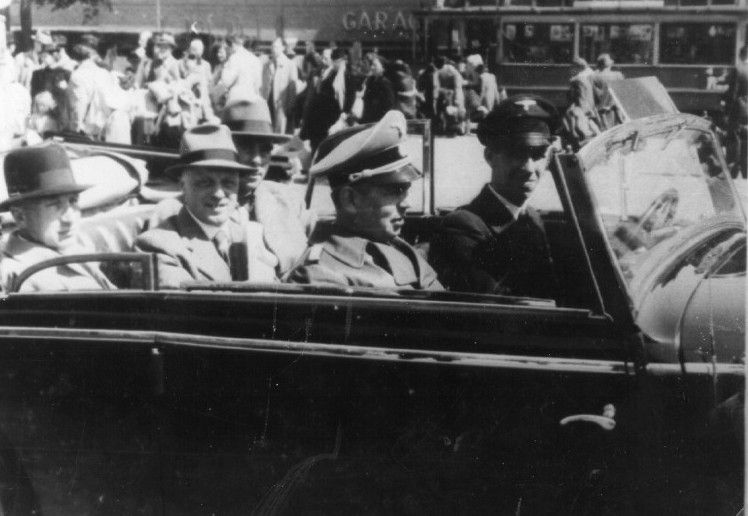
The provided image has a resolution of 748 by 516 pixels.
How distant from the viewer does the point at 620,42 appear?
253 centimetres

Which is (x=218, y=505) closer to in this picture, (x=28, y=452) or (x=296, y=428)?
(x=296, y=428)

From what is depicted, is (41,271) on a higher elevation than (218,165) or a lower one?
lower

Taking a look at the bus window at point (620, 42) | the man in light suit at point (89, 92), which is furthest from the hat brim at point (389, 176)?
the man in light suit at point (89, 92)

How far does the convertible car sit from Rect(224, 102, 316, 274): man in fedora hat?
13.6 inches

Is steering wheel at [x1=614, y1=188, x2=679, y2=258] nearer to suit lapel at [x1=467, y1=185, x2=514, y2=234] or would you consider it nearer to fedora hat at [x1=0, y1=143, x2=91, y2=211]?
suit lapel at [x1=467, y1=185, x2=514, y2=234]

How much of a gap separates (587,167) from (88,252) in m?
1.57

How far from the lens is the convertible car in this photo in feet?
7.50

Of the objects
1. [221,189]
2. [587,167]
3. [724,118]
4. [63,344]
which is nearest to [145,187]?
[221,189]

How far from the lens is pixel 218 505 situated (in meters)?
2.62

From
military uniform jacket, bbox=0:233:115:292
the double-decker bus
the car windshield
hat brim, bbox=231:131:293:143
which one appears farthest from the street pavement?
military uniform jacket, bbox=0:233:115:292

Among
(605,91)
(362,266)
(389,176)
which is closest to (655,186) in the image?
(605,91)

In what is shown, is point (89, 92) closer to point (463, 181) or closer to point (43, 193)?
point (43, 193)

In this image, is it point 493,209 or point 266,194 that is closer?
point 493,209

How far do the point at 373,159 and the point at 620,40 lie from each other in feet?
2.56
